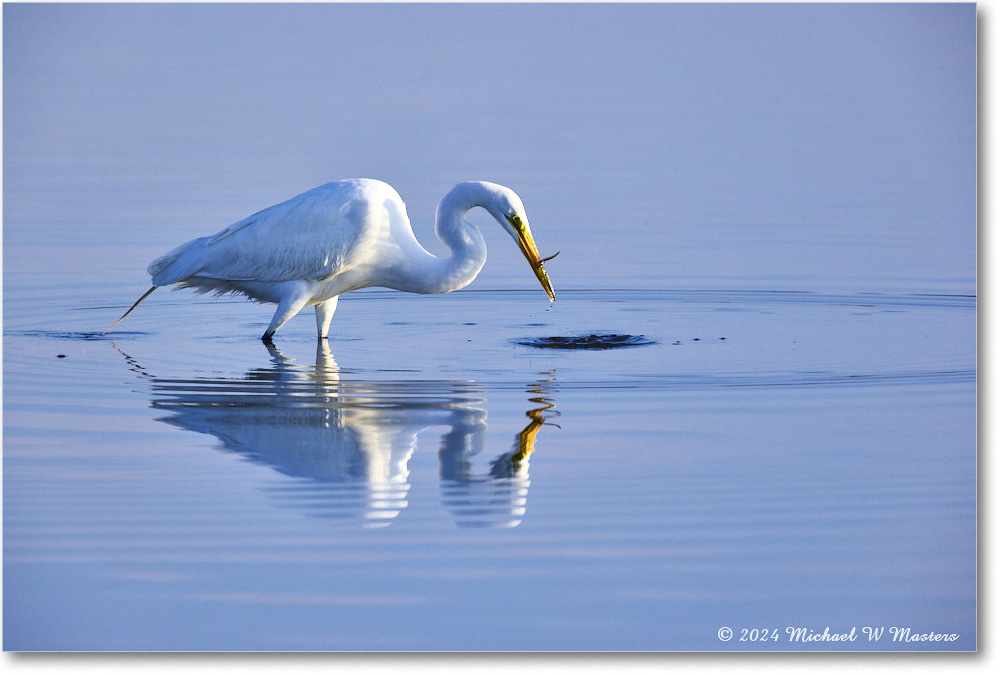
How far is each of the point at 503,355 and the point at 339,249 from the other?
94 centimetres

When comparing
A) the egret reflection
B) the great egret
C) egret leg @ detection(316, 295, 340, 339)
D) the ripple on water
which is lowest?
the egret reflection

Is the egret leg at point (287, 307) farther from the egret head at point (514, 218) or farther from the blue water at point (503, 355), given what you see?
the egret head at point (514, 218)

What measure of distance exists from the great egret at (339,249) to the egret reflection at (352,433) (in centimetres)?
61

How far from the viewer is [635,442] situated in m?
5.24

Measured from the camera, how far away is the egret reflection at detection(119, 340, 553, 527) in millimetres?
4742

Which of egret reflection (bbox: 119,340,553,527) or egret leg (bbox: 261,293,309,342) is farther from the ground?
egret leg (bbox: 261,293,309,342)

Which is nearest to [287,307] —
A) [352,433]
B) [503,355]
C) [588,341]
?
[503,355]

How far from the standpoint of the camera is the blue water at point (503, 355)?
165 inches

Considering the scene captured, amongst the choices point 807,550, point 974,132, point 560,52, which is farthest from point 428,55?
point 807,550

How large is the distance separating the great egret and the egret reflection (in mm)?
610

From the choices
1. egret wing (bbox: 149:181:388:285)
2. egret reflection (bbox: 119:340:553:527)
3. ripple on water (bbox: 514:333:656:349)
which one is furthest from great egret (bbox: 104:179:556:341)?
egret reflection (bbox: 119:340:553:527)

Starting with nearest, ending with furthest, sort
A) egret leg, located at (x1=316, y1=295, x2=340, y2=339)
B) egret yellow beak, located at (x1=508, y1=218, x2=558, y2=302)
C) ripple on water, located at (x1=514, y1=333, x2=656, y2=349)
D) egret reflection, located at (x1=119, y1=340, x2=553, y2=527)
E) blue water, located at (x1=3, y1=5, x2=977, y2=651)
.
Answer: blue water, located at (x1=3, y1=5, x2=977, y2=651), egret reflection, located at (x1=119, y1=340, x2=553, y2=527), ripple on water, located at (x1=514, y1=333, x2=656, y2=349), egret yellow beak, located at (x1=508, y1=218, x2=558, y2=302), egret leg, located at (x1=316, y1=295, x2=340, y2=339)

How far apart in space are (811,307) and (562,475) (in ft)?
10.6

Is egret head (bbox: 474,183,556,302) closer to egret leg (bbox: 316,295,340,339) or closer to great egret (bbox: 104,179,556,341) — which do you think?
great egret (bbox: 104,179,556,341)
